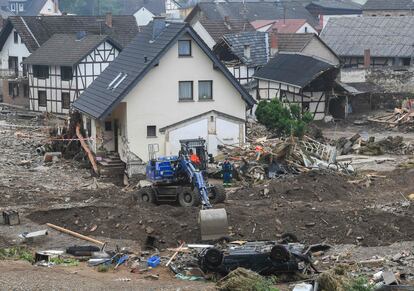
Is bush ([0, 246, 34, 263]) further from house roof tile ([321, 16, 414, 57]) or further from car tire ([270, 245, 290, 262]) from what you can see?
house roof tile ([321, 16, 414, 57])

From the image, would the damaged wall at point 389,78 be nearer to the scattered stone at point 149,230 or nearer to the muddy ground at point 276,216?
the muddy ground at point 276,216

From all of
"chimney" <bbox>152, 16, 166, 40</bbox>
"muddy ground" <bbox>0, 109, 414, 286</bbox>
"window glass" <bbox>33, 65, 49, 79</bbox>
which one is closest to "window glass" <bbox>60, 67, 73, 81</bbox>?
"window glass" <bbox>33, 65, 49, 79</bbox>

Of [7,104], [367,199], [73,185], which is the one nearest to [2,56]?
[7,104]

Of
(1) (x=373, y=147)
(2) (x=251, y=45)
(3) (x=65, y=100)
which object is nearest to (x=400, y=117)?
(1) (x=373, y=147)

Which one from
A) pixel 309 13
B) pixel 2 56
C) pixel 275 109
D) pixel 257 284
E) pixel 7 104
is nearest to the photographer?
pixel 257 284

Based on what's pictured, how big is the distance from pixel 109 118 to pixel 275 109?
8287 mm

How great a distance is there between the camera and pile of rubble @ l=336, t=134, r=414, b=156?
127ft

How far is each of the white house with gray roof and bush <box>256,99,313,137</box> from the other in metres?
3.16

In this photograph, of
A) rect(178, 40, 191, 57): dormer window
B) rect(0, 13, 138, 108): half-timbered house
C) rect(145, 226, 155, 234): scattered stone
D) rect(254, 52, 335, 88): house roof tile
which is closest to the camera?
rect(145, 226, 155, 234): scattered stone

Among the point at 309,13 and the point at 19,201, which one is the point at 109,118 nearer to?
the point at 19,201

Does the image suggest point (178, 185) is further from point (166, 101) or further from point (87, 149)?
point (87, 149)

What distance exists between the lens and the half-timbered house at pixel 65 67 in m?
52.2

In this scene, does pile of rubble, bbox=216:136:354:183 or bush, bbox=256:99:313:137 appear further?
bush, bbox=256:99:313:137

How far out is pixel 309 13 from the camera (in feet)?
313
